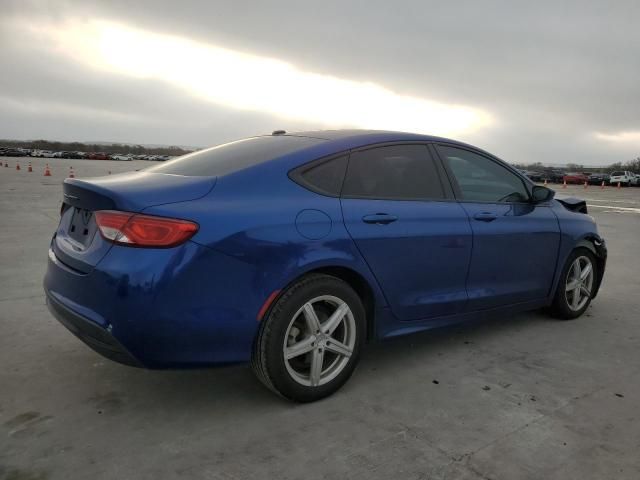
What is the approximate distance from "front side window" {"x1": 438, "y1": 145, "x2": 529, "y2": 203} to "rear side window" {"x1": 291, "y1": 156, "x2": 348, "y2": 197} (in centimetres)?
95

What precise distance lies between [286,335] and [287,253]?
1.39ft

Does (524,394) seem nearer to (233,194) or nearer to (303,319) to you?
(303,319)

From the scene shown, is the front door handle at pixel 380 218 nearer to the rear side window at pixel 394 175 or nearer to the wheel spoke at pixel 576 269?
the rear side window at pixel 394 175

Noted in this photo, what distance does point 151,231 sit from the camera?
249cm

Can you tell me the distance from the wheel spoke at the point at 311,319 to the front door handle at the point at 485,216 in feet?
4.83

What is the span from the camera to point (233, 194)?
2736 millimetres

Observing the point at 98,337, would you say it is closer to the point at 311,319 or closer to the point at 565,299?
the point at 311,319

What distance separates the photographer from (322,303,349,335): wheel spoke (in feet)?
9.69

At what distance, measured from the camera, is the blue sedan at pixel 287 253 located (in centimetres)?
252

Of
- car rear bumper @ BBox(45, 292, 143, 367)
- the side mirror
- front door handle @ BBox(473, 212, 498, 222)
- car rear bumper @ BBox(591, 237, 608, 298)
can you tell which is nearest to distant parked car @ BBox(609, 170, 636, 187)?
car rear bumper @ BBox(591, 237, 608, 298)

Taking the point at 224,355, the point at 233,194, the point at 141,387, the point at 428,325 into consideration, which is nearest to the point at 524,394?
the point at 428,325

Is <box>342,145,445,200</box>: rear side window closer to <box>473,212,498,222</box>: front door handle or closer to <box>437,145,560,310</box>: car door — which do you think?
<box>437,145,560,310</box>: car door

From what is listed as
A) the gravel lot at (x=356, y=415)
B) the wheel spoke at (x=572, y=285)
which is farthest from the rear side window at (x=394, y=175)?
the wheel spoke at (x=572, y=285)

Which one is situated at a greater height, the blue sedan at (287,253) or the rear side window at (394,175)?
the rear side window at (394,175)
